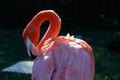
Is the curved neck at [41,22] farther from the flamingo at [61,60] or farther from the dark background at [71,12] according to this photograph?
the dark background at [71,12]

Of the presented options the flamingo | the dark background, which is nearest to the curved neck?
the flamingo

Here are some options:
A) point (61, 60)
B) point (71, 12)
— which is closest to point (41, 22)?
point (61, 60)

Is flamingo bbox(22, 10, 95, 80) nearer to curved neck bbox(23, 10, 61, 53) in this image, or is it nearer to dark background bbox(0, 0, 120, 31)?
curved neck bbox(23, 10, 61, 53)

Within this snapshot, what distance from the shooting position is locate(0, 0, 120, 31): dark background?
1226cm

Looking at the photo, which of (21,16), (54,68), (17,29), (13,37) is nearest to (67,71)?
(54,68)

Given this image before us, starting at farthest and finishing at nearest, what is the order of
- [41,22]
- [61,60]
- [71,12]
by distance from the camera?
[71,12] < [41,22] < [61,60]

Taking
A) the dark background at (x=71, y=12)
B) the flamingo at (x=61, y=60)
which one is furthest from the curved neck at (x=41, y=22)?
the dark background at (x=71, y=12)

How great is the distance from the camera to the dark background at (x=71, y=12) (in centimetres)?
1226

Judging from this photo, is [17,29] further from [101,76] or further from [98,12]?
[101,76]

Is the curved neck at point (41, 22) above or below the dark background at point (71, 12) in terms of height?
above

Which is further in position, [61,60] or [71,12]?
[71,12]

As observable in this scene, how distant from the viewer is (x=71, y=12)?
12.5m

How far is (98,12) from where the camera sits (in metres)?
12.6

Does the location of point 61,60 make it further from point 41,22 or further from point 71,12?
point 71,12
